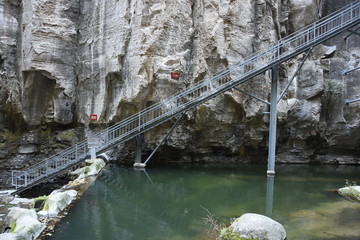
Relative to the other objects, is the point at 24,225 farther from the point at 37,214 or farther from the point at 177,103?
the point at 177,103

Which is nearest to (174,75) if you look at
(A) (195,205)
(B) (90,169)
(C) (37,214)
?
(B) (90,169)

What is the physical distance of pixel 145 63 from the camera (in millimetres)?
15398

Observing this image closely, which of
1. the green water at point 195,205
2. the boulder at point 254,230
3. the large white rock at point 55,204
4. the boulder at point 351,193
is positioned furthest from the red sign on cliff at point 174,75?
the boulder at point 254,230

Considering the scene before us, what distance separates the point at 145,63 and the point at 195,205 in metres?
8.89

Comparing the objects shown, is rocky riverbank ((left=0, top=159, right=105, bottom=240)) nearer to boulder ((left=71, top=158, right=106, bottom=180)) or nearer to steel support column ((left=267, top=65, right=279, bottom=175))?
boulder ((left=71, top=158, right=106, bottom=180))

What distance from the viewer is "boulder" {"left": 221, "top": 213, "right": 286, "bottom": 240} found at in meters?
5.65

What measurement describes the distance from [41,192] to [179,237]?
942 centimetres

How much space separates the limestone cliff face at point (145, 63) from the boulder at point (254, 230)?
10582mm

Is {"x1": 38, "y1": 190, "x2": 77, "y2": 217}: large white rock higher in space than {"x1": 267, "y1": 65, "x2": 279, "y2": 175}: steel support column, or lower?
lower

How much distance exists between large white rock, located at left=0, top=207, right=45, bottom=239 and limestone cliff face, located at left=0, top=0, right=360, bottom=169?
31.4ft

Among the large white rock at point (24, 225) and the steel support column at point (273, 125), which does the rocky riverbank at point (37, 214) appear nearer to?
the large white rock at point (24, 225)

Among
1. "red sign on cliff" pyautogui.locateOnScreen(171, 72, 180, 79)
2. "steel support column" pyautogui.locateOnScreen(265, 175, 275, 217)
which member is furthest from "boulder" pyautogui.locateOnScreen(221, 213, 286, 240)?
"red sign on cliff" pyautogui.locateOnScreen(171, 72, 180, 79)

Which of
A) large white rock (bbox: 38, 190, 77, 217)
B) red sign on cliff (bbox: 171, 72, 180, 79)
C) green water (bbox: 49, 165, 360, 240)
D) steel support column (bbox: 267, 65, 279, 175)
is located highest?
red sign on cliff (bbox: 171, 72, 180, 79)

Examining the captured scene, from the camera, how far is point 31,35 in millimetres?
15953
